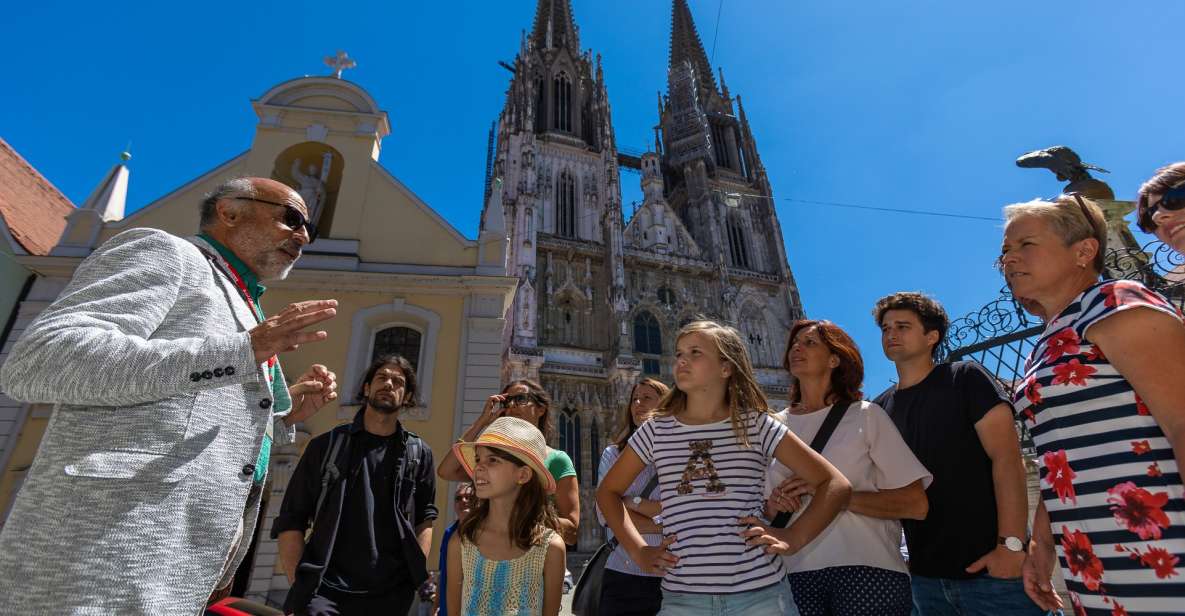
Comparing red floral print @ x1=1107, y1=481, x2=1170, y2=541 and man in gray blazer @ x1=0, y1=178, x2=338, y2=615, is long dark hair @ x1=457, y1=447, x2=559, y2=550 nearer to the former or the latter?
man in gray blazer @ x1=0, y1=178, x2=338, y2=615

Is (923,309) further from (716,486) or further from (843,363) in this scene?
(716,486)

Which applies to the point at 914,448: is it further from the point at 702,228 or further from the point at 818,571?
the point at 702,228

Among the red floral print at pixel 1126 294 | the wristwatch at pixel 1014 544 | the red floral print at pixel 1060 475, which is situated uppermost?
the red floral print at pixel 1126 294

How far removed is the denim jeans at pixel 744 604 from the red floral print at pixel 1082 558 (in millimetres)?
882

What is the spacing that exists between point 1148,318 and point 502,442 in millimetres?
2458

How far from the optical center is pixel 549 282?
25.4 m

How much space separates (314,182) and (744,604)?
1018 centimetres

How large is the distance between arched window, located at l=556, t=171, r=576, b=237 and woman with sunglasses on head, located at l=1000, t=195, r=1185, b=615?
84.2 feet

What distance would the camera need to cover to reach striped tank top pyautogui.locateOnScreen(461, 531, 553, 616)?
8.50 ft

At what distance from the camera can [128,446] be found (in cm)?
149

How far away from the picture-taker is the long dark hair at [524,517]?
8.94 ft


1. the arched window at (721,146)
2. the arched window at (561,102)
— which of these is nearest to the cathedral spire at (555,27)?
the arched window at (561,102)

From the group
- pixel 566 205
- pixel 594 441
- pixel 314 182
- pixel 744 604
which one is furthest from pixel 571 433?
pixel 744 604

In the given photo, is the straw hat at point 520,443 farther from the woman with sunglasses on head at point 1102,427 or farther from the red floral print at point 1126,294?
the red floral print at point 1126,294
